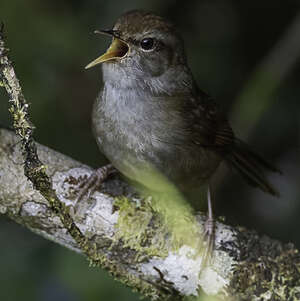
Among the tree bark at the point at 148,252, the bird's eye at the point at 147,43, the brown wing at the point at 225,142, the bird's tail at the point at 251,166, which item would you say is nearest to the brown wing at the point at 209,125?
the brown wing at the point at 225,142

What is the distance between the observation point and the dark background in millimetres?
4770

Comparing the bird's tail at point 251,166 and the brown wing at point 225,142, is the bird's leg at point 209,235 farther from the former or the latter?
the bird's tail at point 251,166

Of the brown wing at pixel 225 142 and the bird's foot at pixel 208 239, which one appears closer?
the bird's foot at pixel 208 239

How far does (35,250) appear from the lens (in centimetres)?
452

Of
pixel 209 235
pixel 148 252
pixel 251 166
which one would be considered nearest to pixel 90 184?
pixel 148 252

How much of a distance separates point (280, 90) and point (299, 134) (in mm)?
421

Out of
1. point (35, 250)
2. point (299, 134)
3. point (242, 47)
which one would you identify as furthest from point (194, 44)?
point (35, 250)

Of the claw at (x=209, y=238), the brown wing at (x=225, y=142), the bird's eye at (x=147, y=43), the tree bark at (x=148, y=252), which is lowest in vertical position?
the tree bark at (x=148, y=252)

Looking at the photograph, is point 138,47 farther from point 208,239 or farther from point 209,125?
point 208,239

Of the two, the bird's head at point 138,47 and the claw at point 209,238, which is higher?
the bird's head at point 138,47

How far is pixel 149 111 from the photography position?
4.08 m

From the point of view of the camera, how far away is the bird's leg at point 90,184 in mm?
3777

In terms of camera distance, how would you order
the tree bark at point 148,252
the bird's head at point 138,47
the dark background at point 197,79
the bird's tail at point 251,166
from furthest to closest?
the bird's tail at point 251,166, the dark background at point 197,79, the bird's head at point 138,47, the tree bark at point 148,252

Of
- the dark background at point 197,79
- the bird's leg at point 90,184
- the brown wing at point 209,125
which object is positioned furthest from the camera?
the dark background at point 197,79
